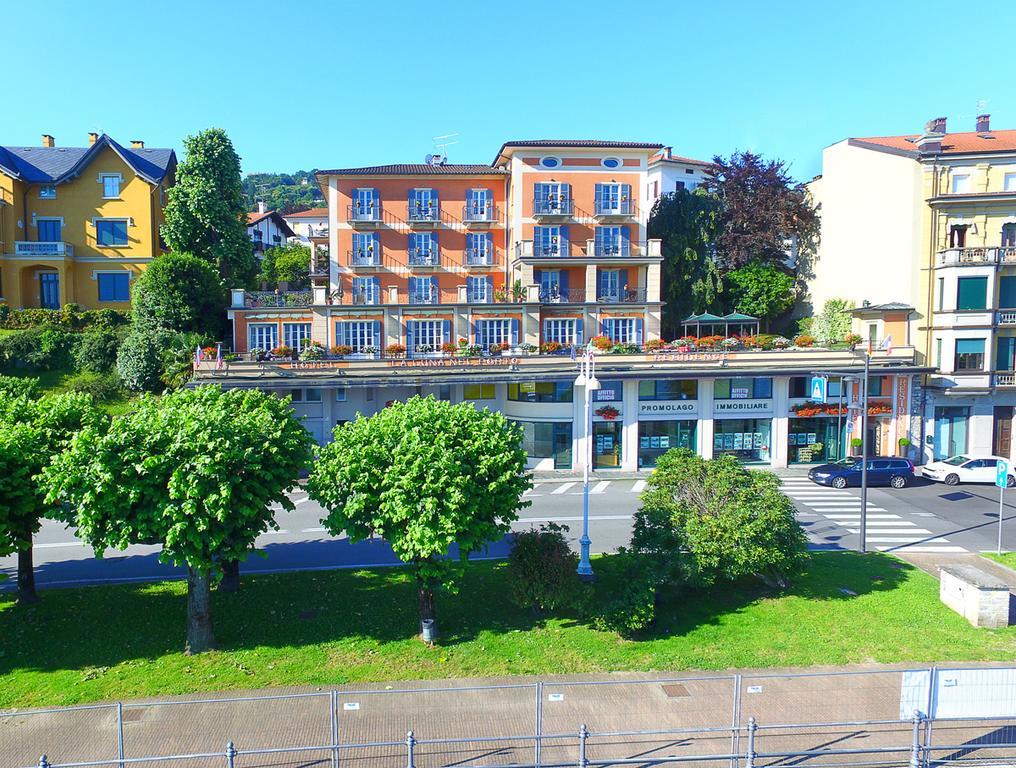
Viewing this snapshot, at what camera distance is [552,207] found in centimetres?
4634

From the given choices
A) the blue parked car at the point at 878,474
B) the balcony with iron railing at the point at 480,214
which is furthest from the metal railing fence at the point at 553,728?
the balcony with iron railing at the point at 480,214

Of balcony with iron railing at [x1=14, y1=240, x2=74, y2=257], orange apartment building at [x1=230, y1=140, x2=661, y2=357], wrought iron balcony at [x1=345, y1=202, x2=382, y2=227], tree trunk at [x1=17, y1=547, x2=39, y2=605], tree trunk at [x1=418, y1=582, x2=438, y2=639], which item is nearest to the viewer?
tree trunk at [x1=418, y1=582, x2=438, y2=639]

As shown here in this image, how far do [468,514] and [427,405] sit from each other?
3.28 metres

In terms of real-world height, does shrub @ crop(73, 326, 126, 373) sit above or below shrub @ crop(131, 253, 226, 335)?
below

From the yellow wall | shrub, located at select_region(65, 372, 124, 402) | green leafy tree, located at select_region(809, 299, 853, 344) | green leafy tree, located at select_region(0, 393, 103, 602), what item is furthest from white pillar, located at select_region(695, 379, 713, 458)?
the yellow wall

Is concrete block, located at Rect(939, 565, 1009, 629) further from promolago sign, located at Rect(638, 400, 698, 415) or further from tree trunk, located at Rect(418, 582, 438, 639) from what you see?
promolago sign, located at Rect(638, 400, 698, 415)

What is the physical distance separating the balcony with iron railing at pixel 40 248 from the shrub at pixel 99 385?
40.3 ft

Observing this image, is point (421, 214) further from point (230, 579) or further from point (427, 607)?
point (427, 607)

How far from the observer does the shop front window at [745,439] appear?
39312 millimetres

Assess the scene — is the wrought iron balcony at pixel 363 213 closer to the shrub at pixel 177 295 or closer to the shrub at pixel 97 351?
the shrub at pixel 177 295

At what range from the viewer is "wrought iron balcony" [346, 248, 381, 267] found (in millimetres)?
46750

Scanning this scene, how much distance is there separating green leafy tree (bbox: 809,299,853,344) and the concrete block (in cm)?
2635

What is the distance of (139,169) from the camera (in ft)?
165

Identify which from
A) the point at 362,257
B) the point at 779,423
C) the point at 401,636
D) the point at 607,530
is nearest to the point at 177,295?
the point at 362,257
